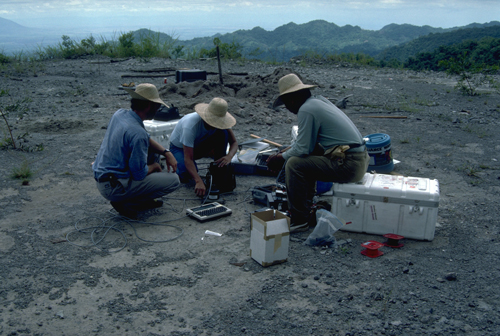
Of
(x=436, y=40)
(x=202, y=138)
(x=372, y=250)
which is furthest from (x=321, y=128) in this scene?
(x=436, y=40)

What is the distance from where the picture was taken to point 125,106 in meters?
9.52

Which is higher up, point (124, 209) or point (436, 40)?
point (436, 40)

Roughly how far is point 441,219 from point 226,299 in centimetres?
264

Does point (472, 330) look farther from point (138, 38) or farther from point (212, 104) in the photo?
point (138, 38)

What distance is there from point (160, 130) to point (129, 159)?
2056 mm

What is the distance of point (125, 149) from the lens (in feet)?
13.3

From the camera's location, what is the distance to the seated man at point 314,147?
3.93 meters

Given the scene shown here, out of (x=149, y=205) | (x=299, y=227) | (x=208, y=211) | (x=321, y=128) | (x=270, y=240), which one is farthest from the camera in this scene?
(x=149, y=205)

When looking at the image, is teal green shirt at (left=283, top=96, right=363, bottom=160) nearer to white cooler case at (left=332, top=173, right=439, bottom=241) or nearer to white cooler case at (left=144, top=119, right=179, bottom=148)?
white cooler case at (left=332, top=173, right=439, bottom=241)

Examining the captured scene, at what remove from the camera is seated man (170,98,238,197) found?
15.7 feet

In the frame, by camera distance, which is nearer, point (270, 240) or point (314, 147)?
point (270, 240)

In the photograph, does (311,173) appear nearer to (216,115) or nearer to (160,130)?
(216,115)

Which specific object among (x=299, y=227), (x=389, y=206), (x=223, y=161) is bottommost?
(x=299, y=227)

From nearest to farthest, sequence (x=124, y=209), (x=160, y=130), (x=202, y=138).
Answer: (x=124, y=209), (x=202, y=138), (x=160, y=130)
